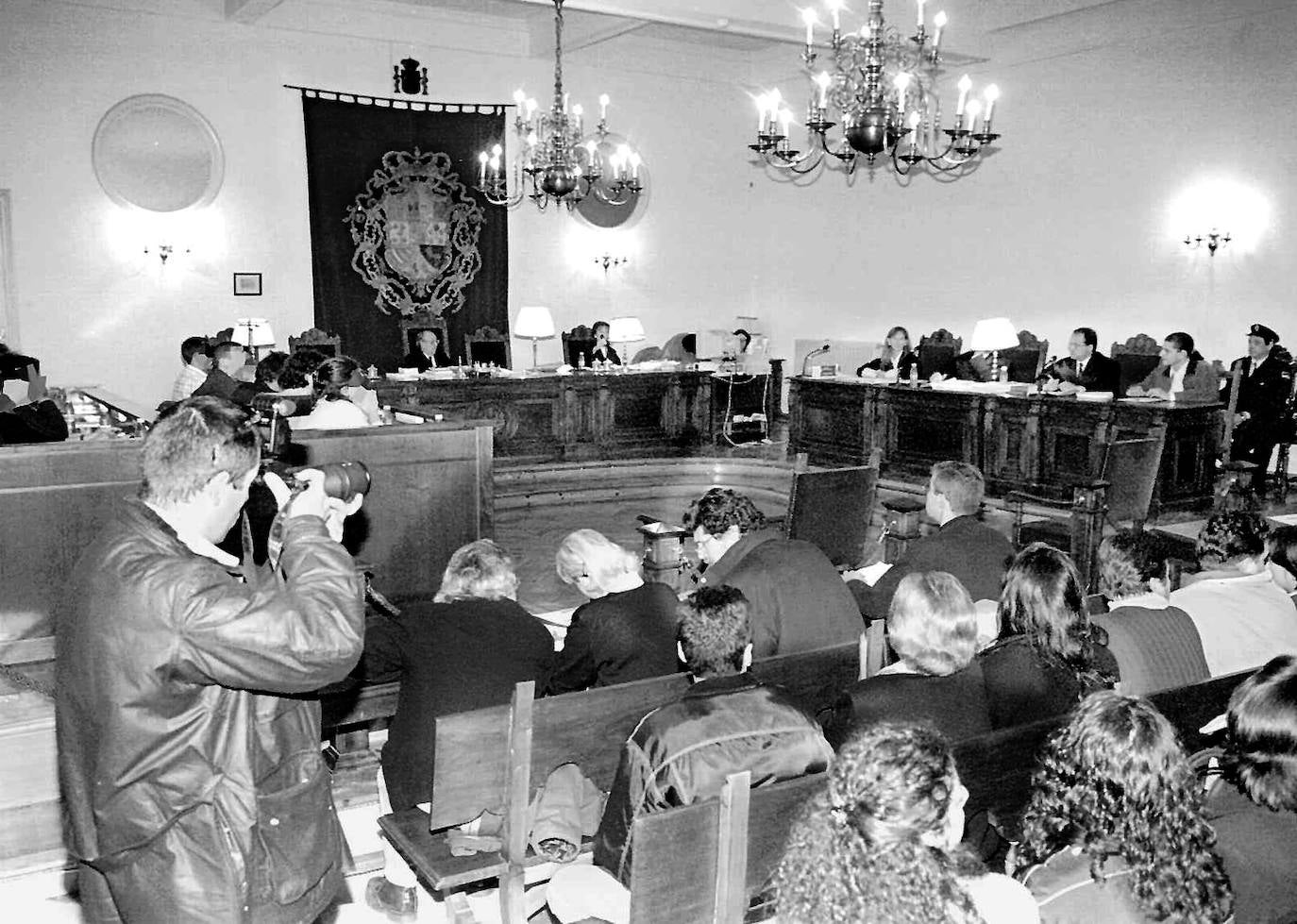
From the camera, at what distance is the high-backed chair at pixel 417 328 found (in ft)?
33.0

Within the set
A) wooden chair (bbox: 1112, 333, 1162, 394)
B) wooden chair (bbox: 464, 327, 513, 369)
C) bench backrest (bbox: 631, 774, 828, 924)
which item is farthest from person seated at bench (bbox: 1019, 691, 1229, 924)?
wooden chair (bbox: 464, 327, 513, 369)

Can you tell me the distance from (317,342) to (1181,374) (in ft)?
22.9

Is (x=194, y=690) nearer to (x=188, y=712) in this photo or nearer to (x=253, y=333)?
(x=188, y=712)

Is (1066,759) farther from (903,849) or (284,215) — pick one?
(284,215)

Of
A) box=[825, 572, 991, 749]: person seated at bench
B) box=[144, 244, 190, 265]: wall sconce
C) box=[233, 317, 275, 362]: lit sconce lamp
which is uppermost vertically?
box=[144, 244, 190, 265]: wall sconce

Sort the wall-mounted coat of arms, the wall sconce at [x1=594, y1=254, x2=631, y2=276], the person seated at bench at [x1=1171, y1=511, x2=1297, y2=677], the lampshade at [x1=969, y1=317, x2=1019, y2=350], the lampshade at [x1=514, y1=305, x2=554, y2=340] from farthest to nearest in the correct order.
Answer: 1. the wall sconce at [x1=594, y1=254, x2=631, y2=276]
2. the wall-mounted coat of arms
3. the lampshade at [x1=514, y1=305, x2=554, y2=340]
4. the lampshade at [x1=969, y1=317, x2=1019, y2=350]
5. the person seated at bench at [x1=1171, y1=511, x2=1297, y2=677]

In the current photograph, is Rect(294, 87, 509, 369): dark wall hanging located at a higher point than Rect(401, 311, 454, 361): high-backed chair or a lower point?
higher

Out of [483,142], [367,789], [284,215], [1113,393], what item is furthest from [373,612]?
[483,142]

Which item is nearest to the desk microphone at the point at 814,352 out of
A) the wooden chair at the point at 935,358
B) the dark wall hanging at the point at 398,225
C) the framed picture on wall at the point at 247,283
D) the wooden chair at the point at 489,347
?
the wooden chair at the point at 935,358

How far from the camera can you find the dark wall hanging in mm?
10320

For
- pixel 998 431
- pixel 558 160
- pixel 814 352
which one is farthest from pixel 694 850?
pixel 814 352

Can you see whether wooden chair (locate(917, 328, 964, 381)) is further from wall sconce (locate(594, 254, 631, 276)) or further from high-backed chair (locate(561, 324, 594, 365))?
wall sconce (locate(594, 254, 631, 276))

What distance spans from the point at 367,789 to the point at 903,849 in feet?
8.07

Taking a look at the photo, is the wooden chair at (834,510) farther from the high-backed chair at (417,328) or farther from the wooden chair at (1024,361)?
the high-backed chair at (417,328)
